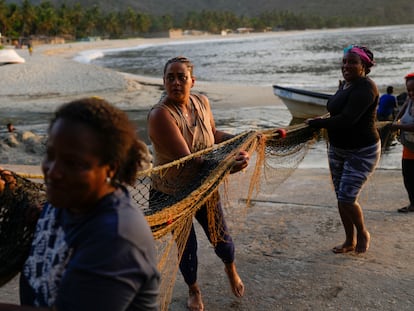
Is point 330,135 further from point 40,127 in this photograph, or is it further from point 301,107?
point 40,127

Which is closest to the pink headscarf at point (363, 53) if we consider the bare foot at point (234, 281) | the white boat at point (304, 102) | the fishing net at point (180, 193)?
the fishing net at point (180, 193)

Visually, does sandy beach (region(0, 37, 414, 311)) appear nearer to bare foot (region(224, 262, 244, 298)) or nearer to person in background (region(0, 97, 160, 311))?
bare foot (region(224, 262, 244, 298))

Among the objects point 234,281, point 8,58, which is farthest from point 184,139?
point 8,58

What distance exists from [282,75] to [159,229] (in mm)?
33485

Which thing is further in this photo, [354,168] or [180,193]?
[354,168]

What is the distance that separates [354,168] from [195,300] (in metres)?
1.62

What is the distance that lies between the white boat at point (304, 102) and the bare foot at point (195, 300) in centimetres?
1130

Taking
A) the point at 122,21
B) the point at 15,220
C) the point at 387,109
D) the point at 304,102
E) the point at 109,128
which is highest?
the point at 122,21

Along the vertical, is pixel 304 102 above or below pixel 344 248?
below

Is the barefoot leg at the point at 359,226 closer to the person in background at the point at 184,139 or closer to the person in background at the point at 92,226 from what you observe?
the person in background at the point at 184,139

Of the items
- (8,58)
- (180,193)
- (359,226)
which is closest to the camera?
(180,193)

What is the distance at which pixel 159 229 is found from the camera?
2568mm

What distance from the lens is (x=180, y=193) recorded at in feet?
10.1

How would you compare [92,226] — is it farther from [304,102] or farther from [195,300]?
[304,102]
